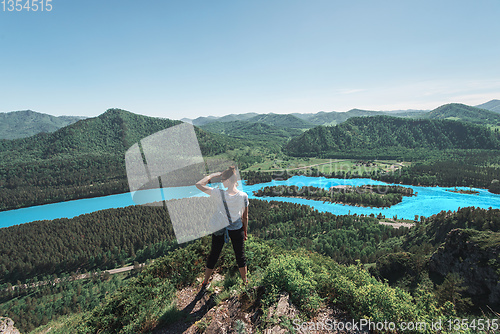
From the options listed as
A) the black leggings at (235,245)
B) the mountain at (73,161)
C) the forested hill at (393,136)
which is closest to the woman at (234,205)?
the black leggings at (235,245)

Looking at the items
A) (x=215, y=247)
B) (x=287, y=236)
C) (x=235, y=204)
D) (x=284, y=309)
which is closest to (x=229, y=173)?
(x=235, y=204)

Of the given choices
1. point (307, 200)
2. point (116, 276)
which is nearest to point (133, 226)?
point (116, 276)

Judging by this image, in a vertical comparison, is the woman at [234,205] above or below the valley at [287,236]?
above

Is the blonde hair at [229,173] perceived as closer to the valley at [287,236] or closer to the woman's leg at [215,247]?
the woman's leg at [215,247]

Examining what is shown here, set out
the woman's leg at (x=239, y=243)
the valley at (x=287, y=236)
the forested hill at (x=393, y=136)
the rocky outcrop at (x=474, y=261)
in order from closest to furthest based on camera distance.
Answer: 1. the woman's leg at (x=239, y=243)
2. the valley at (x=287, y=236)
3. the rocky outcrop at (x=474, y=261)
4. the forested hill at (x=393, y=136)

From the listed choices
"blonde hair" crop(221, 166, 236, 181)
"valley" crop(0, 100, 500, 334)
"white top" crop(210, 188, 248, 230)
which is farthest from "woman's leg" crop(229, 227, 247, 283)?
"blonde hair" crop(221, 166, 236, 181)

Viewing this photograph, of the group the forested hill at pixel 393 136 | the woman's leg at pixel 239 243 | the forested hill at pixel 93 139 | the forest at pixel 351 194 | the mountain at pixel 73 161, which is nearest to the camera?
the woman's leg at pixel 239 243

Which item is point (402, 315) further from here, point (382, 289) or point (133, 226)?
point (133, 226)
